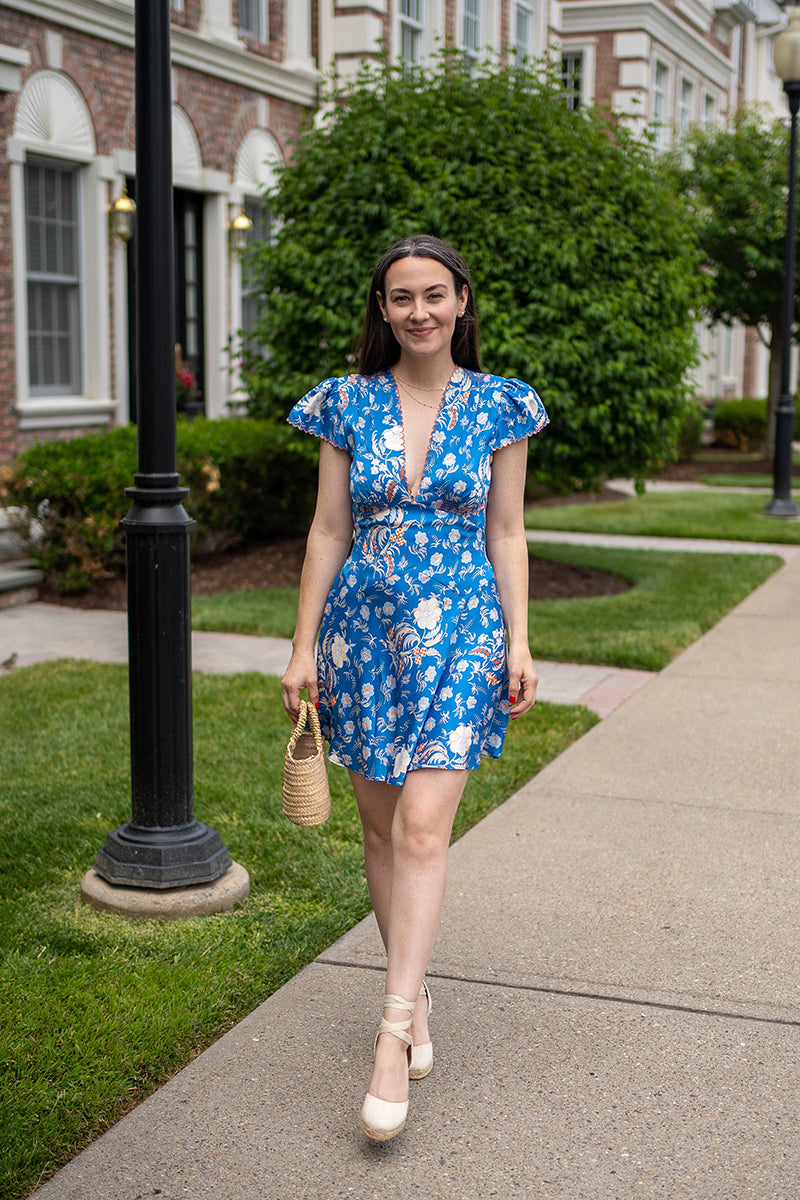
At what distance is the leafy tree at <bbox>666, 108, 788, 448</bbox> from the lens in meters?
20.7

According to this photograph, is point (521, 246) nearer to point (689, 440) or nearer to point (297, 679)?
point (297, 679)

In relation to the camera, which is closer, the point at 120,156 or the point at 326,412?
the point at 326,412

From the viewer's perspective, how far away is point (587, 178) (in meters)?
9.52

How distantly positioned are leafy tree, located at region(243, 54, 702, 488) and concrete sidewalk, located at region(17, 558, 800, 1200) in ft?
14.8

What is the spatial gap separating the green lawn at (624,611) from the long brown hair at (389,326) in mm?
4647

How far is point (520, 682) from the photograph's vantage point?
10.3ft

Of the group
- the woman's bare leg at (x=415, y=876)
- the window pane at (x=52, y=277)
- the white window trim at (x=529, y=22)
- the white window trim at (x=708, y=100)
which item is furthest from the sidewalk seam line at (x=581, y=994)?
the white window trim at (x=708, y=100)

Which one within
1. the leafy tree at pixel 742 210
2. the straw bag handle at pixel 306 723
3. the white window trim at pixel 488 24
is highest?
the white window trim at pixel 488 24

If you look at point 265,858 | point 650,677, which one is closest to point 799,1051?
point 265,858

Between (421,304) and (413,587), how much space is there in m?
0.62

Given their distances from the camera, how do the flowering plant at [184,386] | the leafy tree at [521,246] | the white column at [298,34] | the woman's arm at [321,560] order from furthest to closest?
the white column at [298,34]
the flowering plant at [184,386]
the leafy tree at [521,246]
the woman's arm at [321,560]

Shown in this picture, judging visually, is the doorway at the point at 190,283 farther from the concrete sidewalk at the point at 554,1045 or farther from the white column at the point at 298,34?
the concrete sidewalk at the point at 554,1045

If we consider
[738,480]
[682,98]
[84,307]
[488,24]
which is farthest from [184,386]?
[682,98]

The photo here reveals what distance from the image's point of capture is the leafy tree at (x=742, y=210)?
2072 centimetres
